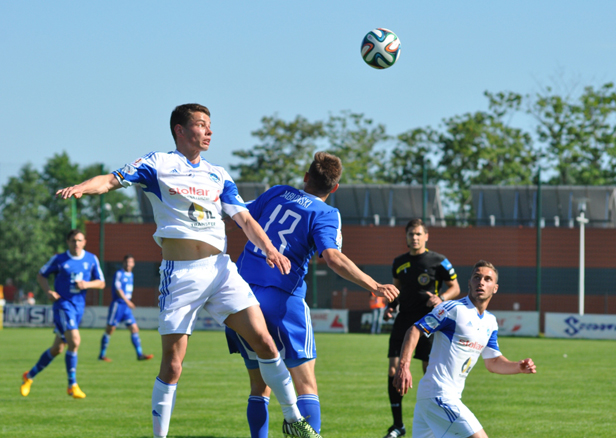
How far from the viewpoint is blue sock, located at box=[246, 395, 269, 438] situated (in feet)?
19.9

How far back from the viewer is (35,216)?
281ft

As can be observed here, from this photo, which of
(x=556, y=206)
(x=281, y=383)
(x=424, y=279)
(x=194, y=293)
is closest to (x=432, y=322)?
(x=281, y=383)

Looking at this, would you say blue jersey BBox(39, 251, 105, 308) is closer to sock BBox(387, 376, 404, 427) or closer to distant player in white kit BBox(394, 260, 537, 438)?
sock BBox(387, 376, 404, 427)

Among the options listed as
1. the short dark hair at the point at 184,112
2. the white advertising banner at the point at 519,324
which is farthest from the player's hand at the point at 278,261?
the white advertising banner at the point at 519,324

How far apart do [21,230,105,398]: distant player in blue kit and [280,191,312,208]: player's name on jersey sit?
19.0ft

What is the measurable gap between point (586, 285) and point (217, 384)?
28.0m

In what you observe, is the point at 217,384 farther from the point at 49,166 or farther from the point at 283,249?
the point at 49,166

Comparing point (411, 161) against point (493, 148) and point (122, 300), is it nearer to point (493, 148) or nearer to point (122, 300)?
point (493, 148)

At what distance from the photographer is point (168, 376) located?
223 inches

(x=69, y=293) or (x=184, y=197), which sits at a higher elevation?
(x=184, y=197)

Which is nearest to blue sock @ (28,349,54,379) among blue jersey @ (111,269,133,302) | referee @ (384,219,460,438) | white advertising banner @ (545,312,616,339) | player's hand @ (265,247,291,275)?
referee @ (384,219,460,438)

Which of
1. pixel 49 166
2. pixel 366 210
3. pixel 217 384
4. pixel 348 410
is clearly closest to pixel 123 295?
pixel 217 384

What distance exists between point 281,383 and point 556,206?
36.3 meters

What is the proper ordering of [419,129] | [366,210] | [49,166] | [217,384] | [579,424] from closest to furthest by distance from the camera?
[579,424]
[217,384]
[366,210]
[419,129]
[49,166]
